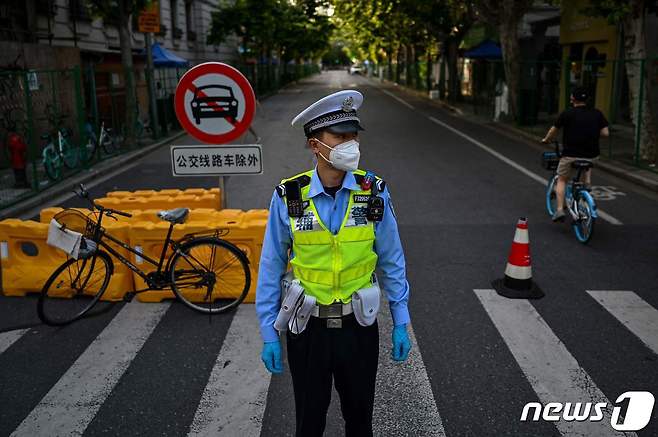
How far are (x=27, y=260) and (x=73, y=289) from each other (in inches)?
31.0

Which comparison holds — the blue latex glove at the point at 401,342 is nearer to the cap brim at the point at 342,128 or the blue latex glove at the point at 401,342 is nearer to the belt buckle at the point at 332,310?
the belt buckle at the point at 332,310

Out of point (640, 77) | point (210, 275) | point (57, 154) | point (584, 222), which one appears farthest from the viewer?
point (640, 77)

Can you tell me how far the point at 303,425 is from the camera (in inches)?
126

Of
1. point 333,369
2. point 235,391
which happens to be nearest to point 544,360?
point 235,391

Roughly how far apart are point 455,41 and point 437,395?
3048 cm

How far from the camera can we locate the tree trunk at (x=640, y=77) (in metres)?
13.3

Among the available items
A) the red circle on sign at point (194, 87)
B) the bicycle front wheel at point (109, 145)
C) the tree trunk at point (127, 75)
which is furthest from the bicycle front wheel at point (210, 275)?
the tree trunk at point (127, 75)

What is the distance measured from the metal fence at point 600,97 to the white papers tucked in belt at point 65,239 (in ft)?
37.1

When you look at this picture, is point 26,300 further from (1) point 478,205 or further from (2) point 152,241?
(1) point 478,205

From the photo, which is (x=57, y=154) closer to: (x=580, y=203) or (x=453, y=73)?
(x=580, y=203)

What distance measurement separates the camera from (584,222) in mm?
8109

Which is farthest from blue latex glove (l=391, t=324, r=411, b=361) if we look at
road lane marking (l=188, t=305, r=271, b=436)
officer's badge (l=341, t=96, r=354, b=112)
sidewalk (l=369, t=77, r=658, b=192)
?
sidewalk (l=369, t=77, r=658, b=192)

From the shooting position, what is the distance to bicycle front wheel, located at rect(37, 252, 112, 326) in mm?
Result: 5852

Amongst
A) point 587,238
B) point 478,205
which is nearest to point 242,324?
point 587,238
